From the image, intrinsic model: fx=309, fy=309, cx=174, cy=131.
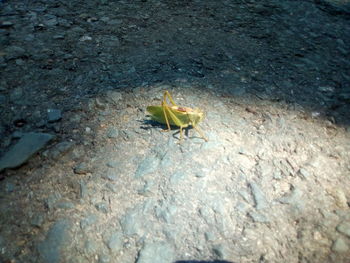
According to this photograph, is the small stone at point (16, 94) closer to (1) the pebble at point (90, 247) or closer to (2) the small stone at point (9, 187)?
(2) the small stone at point (9, 187)

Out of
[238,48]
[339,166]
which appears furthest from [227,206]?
[238,48]

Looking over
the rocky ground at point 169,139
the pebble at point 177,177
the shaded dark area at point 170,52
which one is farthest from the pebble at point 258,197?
the shaded dark area at point 170,52

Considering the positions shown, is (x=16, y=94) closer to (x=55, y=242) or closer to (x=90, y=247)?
(x=55, y=242)

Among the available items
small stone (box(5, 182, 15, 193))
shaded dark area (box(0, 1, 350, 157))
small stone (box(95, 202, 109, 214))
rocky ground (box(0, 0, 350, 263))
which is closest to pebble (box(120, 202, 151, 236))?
rocky ground (box(0, 0, 350, 263))

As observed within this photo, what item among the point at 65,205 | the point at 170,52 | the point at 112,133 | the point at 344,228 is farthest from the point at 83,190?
the point at 170,52

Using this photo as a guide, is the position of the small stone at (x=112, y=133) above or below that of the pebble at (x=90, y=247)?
above

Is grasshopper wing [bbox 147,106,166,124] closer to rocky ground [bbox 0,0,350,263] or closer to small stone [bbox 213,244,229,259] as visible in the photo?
rocky ground [bbox 0,0,350,263]
